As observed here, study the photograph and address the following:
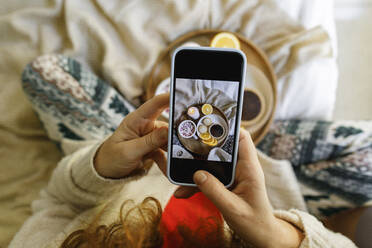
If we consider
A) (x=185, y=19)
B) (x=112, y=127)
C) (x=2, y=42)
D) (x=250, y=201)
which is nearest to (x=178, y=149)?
(x=250, y=201)

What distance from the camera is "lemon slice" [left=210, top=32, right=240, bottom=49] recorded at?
733 millimetres

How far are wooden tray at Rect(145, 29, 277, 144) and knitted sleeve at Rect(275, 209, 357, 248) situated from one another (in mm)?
301

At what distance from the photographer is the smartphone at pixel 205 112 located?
0.39 meters

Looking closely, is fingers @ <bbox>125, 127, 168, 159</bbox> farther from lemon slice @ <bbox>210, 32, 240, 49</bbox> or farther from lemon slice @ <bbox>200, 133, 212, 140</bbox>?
lemon slice @ <bbox>210, 32, 240, 49</bbox>

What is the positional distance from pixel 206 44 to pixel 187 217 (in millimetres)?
498

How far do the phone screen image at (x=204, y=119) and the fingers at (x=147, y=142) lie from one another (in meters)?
0.02

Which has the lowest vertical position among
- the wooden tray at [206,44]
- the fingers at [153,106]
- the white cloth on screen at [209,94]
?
the fingers at [153,106]

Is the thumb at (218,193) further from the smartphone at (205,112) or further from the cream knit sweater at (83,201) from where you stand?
the cream knit sweater at (83,201)

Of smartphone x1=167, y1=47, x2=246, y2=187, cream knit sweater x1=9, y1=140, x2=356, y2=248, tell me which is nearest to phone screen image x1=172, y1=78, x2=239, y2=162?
smartphone x1=167, y1=47, x2=246, y2=187

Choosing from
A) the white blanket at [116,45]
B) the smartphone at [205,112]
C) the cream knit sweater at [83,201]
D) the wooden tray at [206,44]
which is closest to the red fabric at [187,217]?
the cream knit sweater at [83,201]

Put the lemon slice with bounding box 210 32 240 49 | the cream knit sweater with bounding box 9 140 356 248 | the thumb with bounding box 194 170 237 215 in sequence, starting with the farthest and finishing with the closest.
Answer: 1. the lemon slice with bounding box 210 32 240 49
2. the cream knit sweater with bounding box 9 140 356 248
3. the thumb with bounding box 194 170 237 215

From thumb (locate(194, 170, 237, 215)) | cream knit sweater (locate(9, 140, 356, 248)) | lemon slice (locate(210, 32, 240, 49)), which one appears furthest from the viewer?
lemon slice (locate(210, 32, 240, 49))

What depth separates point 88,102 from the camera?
2.28 ft

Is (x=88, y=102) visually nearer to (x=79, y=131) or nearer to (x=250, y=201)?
(x=79, y=131)
